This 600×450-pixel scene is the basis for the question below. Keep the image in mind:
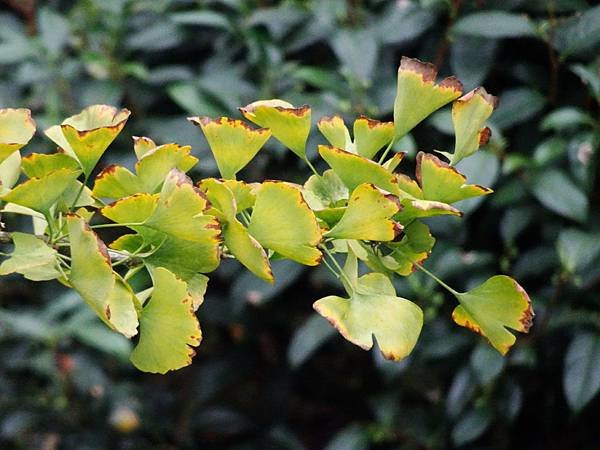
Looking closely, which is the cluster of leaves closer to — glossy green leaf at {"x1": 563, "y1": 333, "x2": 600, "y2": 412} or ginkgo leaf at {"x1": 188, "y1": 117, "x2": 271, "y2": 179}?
ginkgo leaf at {"x1": 188, "y1": 117, "x2": 271, "y2": 179}

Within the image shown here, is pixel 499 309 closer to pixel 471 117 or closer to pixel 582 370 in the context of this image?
pixel 471 117

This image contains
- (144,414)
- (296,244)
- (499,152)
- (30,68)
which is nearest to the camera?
(296,244)

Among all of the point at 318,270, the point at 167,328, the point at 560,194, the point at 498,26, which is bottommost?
the point at 318,270

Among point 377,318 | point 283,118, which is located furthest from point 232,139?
point 377,318

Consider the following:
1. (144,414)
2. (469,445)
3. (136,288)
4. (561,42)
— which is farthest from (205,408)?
(561,42)

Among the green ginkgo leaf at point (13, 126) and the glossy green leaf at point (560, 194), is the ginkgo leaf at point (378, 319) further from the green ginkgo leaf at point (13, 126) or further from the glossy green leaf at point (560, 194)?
the glossy green leaf at point (560, 194)

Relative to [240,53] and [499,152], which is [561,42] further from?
[240,53]

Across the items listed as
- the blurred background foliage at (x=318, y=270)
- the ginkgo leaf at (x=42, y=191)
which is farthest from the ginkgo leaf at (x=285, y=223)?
the blurred background foliage at (x=318, y=270)
